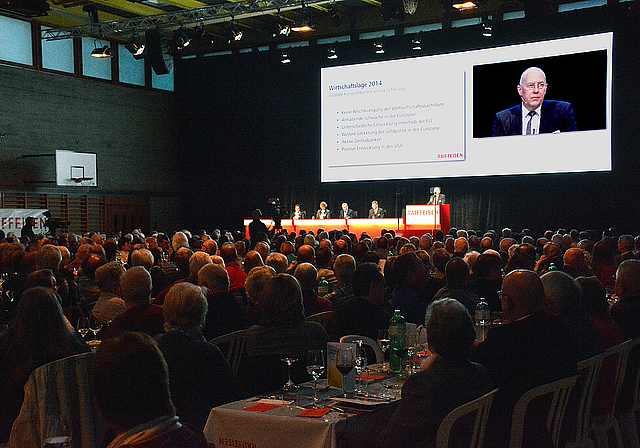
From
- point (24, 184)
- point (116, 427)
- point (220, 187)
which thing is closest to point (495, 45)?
point (220, 187)

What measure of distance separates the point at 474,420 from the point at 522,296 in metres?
0.84

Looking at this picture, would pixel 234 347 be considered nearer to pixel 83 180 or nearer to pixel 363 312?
pixel 363 312

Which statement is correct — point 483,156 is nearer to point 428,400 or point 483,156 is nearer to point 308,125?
point 308,125

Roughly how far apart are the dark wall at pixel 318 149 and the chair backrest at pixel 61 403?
44.1ft

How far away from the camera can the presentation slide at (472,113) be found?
1482cm

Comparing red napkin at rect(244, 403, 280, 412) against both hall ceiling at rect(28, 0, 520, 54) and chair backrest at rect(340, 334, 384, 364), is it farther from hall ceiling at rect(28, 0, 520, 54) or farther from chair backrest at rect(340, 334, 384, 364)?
hall ceiling at rect(28, 0, 520, 54)

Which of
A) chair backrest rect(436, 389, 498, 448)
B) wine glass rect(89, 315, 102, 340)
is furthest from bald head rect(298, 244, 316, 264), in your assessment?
chair backrest rect(436, 389, 498, 448)

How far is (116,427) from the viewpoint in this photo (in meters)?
1.76

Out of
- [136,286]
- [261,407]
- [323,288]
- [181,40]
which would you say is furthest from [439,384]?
[181,40]

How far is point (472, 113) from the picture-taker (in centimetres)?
1588

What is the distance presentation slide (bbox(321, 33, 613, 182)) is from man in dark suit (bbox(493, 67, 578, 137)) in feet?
0.07

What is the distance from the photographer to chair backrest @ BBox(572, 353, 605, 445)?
3.35 m

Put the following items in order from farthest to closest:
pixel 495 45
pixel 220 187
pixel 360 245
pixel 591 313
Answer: pixel 220 187 → pixel 495 45 → pixel 360 245 → pixel 591 313

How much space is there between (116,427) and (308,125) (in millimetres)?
19436
